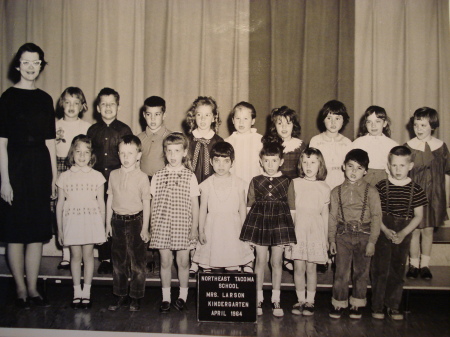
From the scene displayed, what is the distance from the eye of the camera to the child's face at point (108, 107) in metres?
3.46

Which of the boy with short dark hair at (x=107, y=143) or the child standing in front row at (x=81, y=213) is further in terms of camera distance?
the boy with short dark hair at (x=107, y=143)

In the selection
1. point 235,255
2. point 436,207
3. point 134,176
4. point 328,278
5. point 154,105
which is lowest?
point 328,278

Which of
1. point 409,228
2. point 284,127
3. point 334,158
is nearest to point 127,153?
point 284,127

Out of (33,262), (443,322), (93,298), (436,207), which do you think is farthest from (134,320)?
(436,207)

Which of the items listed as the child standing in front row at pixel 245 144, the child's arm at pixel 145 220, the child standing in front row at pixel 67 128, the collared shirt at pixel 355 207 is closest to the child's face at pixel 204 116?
the child standing in front row at pixel 245 144

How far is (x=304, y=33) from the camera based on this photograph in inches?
168

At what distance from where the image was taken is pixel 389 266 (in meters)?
3.00

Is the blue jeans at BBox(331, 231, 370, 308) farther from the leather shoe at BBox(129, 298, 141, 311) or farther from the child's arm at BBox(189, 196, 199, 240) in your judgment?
the leather shoe at BBox(129, 298, 141, 311)

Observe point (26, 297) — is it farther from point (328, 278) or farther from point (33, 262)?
point (328, 278)

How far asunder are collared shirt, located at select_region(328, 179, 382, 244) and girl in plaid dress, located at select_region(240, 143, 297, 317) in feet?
1.00

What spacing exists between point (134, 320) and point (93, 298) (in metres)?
0.67

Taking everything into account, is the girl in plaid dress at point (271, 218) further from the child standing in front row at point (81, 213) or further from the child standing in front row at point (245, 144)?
the child standing in front row at point (81, 213)

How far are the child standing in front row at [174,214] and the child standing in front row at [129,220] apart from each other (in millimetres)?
91

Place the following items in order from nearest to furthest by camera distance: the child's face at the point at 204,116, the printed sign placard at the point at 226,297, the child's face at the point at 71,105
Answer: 1. the printed sign placard at the point at 226,297
2. the child's face at the point at 204,116
3. the child's face at the point at 71,105
